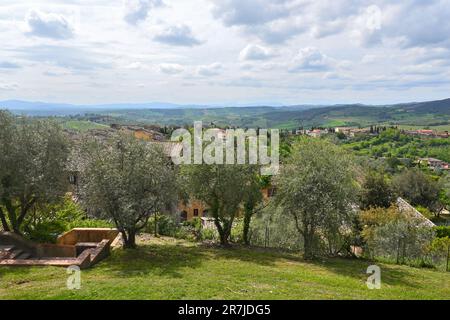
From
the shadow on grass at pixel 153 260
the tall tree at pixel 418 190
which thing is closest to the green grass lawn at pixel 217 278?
the shadow on grass at pixel 153 260

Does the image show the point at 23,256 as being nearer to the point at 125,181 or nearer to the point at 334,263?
the point at 125,181

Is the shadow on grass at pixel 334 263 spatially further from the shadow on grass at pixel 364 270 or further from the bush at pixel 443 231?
the bush at pixel 443 231

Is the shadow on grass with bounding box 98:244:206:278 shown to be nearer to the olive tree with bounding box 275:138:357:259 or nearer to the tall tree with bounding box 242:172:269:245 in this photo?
the tall tree with bounding box 242:172:269:245

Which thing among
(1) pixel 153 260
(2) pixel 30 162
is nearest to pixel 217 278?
(1) pixel 153 260

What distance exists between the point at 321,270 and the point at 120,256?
924 cm

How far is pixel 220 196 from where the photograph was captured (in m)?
20.8

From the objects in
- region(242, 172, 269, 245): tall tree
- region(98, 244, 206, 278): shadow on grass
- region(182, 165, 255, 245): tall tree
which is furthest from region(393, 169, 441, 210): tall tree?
region(98, 244, 206, 278): shadow on grass

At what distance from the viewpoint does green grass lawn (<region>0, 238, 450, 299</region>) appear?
11969 millimetres

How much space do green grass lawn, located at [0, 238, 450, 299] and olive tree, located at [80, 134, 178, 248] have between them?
2.16m

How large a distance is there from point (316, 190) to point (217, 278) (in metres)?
7.10

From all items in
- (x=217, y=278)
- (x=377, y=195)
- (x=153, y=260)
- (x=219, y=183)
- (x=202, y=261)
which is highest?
(x=219, y=183)

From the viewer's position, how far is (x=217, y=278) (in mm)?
14281

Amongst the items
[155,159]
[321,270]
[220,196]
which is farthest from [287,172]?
[155,159]
